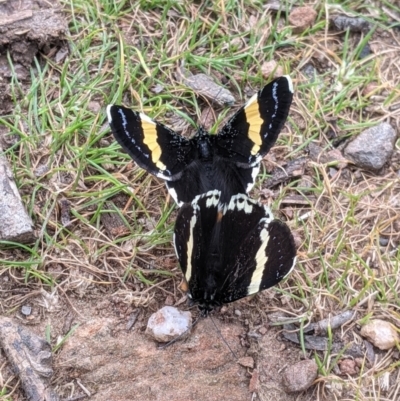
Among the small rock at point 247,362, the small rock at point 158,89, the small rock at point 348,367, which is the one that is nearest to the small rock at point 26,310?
the small rock at point 247,362

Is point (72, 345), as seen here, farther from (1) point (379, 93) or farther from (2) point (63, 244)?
(1) point (379, 93)

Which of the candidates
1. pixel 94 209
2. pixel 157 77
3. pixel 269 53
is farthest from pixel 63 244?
pixel 269 53

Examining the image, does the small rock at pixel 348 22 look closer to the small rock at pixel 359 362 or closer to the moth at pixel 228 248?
the moth at pixel 228 248

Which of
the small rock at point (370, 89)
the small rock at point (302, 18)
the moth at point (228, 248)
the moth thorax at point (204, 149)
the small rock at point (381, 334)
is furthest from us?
the small rock at point (302, 18)

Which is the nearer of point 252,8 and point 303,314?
point 303,314

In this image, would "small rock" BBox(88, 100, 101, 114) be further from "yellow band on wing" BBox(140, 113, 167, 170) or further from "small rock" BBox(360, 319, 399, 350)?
"small rock" BBox(360, 319, 399, 350)
